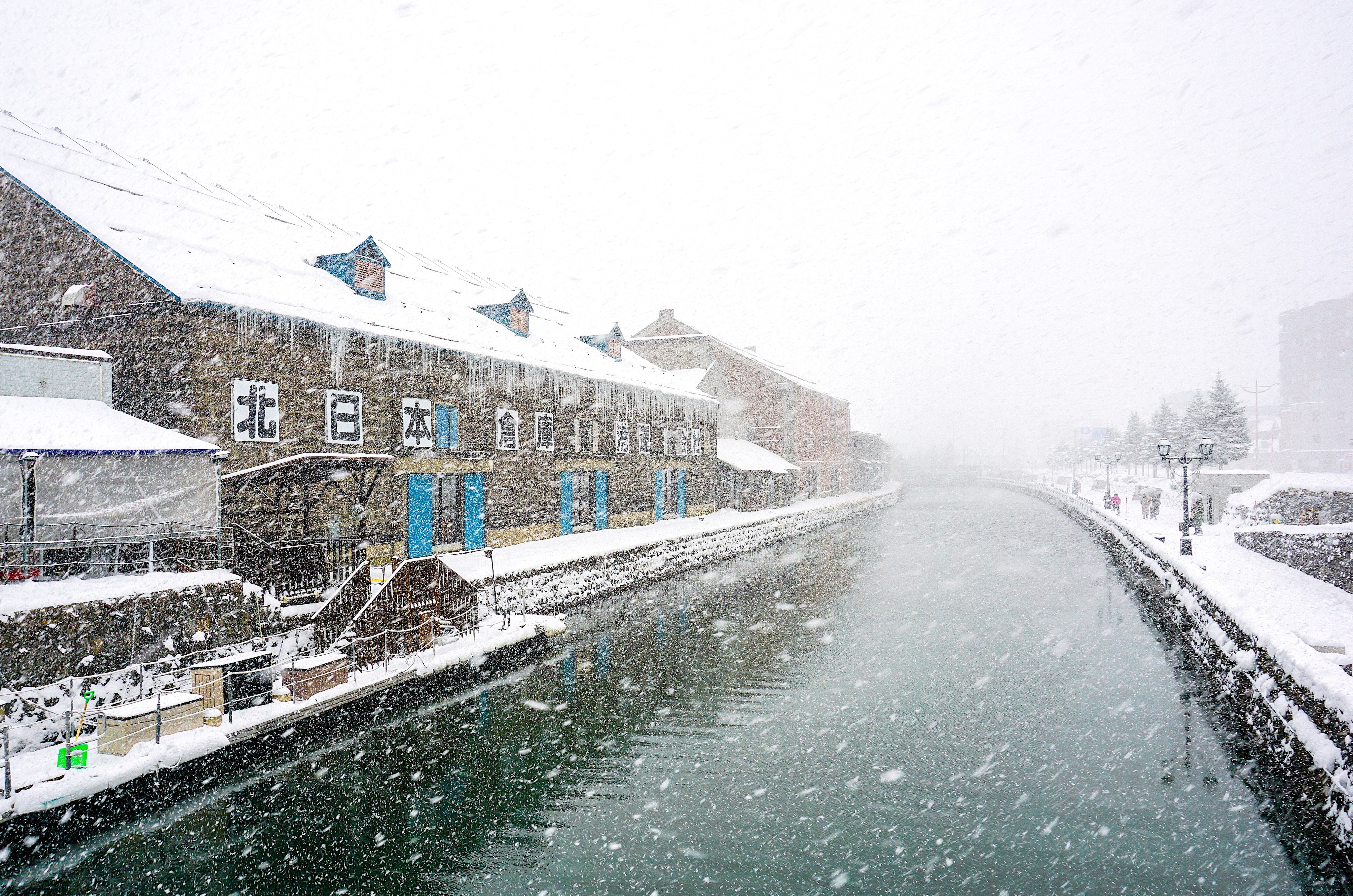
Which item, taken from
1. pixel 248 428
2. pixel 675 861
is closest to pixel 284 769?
pixel 675 861

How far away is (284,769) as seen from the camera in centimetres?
910

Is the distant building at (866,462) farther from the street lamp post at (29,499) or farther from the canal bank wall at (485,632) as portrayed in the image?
the street lamp post at (29,499)

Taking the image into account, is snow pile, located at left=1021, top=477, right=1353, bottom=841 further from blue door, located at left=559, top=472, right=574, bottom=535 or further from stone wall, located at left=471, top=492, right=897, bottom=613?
blue door, located at left=559, top=472, right=574, bottom=535

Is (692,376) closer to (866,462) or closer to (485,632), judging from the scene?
(485,632)

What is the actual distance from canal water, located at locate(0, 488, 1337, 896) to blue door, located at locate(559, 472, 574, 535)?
37.1ft

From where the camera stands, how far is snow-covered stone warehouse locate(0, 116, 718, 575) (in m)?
15.0

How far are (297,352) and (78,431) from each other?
538 centimetres

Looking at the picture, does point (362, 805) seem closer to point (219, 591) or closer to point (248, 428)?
point (219, 591)

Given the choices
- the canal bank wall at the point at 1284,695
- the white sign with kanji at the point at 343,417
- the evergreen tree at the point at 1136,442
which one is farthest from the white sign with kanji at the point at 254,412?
the evergreen tree at the point at 1136,442

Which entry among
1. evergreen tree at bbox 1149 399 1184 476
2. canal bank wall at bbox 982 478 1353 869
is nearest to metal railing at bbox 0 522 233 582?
canal bank wall at bbox 982 478 1353 869

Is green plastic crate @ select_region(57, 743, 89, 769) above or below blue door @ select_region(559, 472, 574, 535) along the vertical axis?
below

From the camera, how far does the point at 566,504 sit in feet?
87.4

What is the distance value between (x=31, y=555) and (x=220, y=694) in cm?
468

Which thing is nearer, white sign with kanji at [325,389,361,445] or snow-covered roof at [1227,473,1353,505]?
white sign with kanji at [325,389,361,445]
